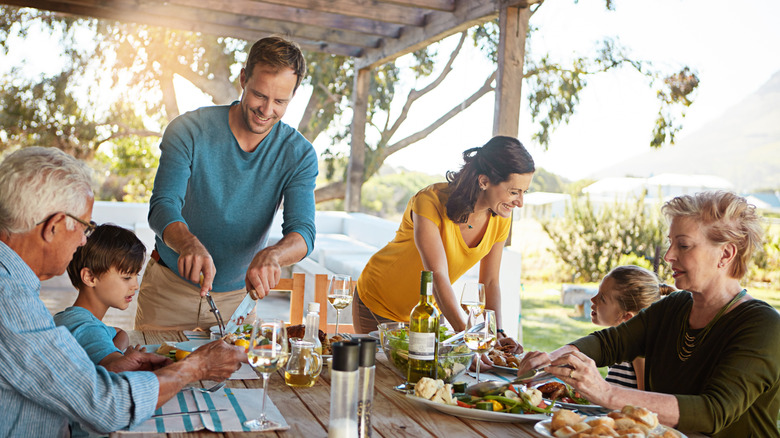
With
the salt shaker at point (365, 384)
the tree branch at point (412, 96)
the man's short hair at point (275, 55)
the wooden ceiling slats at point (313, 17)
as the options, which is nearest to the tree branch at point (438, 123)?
the tree branch at point (412, 96)

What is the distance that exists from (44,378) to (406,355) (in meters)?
0.83

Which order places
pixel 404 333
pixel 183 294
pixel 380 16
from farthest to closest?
pixel 380 16 < pixel 183 294 < pixel 404 333

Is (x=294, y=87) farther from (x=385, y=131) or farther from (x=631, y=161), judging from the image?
(x=631, y=161)

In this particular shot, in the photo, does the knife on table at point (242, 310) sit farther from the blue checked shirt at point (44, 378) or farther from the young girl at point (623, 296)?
the young girl at point (623, 296)

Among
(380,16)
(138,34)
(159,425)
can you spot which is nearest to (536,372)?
(159,425)

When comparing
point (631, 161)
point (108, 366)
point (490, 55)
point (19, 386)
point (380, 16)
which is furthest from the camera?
point (631, 161)

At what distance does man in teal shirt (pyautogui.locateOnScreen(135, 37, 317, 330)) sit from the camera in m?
2.19

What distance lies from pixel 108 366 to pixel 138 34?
1023 cm

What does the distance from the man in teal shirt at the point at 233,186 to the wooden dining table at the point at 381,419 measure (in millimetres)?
593

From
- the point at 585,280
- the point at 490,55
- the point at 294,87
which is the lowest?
the point at 585,280

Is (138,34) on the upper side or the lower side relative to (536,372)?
upper

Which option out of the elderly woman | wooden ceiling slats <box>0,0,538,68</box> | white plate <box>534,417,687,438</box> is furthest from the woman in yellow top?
wooden ceiling slats <box>0,0,538,68</box>

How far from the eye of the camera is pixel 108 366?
1545 mm

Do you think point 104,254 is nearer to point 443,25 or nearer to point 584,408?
point 584,408
